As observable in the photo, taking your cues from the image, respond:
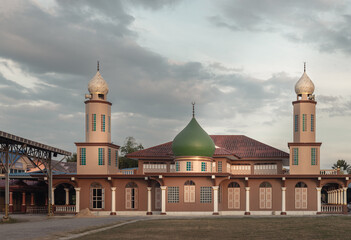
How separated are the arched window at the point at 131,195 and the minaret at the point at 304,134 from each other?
15.0 metres

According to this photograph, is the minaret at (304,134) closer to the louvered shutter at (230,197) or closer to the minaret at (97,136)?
the louvered shutter at (230,197)

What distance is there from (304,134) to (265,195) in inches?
277

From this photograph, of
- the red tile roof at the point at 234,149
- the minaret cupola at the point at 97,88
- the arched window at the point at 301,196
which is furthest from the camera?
the red tile roof at the point at 234,149

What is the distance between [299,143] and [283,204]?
19.8ft

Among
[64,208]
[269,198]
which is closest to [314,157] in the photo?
[269,198]

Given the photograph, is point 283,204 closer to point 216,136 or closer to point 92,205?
point 216,136

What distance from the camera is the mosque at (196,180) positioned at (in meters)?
52.2

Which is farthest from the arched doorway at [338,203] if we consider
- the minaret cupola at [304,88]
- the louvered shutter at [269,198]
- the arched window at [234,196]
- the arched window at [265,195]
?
the minaret cupola at [304,88]

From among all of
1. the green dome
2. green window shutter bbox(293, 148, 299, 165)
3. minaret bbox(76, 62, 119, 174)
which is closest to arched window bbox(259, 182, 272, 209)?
green window shutter bbox(293, 148, 299, 165)

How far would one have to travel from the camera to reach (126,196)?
5412cm

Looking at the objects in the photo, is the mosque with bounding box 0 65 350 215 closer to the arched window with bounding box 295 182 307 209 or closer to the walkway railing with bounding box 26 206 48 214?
the arched window with bounding box 295 182 307 209

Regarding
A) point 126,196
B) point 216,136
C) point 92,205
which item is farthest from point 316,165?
point 92,205

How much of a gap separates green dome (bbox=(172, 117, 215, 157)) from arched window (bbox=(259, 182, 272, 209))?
5.88 meters

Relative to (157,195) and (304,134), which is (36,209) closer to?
(157,195)
